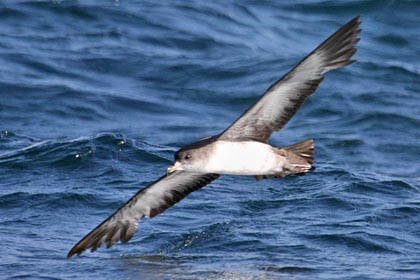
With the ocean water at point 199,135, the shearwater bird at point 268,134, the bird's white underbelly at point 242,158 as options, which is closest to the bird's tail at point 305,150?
the shearwater bird at point 268,134

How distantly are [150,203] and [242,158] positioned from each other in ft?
3.76

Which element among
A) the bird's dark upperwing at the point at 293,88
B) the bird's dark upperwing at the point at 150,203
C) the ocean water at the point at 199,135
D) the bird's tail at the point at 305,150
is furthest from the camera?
the ocean water at the point at 199,135

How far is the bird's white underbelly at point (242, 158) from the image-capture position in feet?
24.0

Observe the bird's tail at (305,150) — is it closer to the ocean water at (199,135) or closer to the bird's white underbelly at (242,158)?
the bird's white underbelly at (242,158)

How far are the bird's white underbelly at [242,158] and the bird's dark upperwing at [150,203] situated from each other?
730 mm

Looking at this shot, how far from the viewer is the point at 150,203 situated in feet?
26.8

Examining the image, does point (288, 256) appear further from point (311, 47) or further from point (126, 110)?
point (311, 47)

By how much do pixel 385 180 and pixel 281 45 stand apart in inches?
218

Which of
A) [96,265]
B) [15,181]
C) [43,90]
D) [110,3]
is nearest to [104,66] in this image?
[43,90]

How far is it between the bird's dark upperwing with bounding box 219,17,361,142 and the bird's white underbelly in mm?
78

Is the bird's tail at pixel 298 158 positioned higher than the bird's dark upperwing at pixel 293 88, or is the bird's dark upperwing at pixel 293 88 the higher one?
the bird's dark upperwing at pixel 293 88

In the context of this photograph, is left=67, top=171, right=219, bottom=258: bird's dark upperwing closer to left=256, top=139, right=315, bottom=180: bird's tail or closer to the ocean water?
the ocean water

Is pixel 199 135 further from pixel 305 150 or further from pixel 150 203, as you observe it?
pixel 305 150

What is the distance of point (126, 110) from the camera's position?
12984mm
